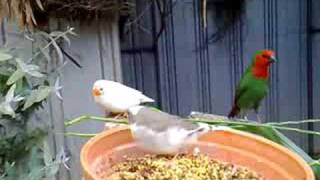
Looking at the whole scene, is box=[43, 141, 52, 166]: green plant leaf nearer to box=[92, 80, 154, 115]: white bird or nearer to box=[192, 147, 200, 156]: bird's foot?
box=[192, 147, 200, 156]: bird's foot

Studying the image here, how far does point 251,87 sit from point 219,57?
202 mm

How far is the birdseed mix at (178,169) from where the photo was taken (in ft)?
2.77

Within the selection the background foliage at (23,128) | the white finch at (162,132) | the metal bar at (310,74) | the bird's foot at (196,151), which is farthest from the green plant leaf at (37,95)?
the metal bar at (310,74)

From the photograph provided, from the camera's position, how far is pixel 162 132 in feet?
2.92

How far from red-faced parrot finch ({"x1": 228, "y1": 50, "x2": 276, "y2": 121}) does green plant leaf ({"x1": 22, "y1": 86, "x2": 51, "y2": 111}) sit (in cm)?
183

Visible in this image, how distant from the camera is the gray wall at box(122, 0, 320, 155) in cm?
271

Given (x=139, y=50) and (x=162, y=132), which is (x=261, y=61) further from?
(x=162, y=132)

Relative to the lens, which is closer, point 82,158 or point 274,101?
point 82,158

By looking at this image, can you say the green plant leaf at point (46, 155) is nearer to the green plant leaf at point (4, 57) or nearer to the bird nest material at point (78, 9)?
the green plant leaf at point (4, 57)

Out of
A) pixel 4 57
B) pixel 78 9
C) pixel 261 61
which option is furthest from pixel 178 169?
pixel 261 61

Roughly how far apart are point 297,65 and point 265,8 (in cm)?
30

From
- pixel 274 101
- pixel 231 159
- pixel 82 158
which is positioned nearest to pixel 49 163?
pixel 82 158

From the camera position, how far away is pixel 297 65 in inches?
110

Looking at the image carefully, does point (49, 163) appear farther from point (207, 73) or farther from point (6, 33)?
point (207, 73)
